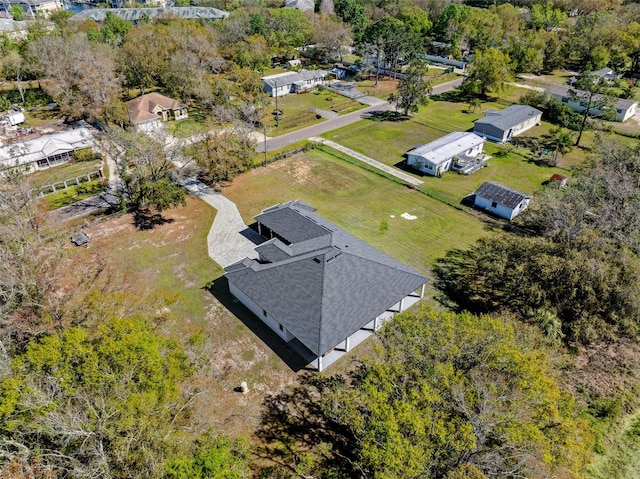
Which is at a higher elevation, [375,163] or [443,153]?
[443,153]

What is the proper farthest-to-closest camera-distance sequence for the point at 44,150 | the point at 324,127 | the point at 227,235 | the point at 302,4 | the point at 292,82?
1. the point at 302,4
2. the point at 292,82
3. the point at 324,127
4. the point at 44,150
5. the point at 227,235

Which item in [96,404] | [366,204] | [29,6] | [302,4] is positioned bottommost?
[366,204]

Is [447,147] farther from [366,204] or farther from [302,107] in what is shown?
[302,107]

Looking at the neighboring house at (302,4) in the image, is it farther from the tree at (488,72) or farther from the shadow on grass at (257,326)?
the shadow on grass at (257,326)

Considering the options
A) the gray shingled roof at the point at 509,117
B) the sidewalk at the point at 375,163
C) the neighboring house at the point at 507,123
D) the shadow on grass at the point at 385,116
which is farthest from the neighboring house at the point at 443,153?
the shadow on grass at the point at 385,116

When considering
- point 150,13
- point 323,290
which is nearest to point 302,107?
point 323,290

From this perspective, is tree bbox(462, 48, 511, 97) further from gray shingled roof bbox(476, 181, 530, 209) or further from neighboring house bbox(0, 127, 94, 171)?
neighboring house bbox(0, 127, 94, 171)

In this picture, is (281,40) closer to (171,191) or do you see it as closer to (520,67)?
(520,67)

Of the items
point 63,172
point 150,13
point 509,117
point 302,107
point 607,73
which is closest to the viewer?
point 63,172
